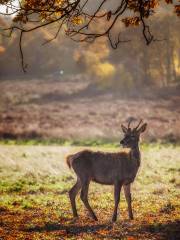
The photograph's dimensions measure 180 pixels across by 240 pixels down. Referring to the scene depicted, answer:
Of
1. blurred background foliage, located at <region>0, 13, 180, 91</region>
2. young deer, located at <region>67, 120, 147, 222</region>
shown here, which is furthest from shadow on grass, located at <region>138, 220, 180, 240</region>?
blurred background foliage, located at <region>0, 13, 180, 91</region>

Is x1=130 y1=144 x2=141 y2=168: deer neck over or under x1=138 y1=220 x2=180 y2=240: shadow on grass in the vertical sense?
over

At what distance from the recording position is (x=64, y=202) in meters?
16.6

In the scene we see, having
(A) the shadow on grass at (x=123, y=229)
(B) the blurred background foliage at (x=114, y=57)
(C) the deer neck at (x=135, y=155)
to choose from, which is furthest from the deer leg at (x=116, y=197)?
(B) the blurred background foliage at (x=114, y=57)

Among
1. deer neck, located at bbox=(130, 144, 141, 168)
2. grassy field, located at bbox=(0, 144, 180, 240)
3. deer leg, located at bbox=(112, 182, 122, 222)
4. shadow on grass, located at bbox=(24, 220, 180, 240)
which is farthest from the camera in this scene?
deer neck, located at bbox=(130, 144, 141, 168)

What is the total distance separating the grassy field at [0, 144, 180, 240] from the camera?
1205cm

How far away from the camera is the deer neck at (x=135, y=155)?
14445 millimetres

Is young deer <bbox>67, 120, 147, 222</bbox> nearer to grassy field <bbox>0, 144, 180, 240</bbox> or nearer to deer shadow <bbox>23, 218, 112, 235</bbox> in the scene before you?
grassy field <bbox>0, 144, 180, 240</bbox>

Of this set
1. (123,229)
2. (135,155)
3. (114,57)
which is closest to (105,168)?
(135,155)

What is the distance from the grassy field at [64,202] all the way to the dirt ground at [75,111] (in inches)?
451

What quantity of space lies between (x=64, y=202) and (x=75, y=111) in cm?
3998

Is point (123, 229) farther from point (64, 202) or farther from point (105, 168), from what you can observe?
point (64, 202)

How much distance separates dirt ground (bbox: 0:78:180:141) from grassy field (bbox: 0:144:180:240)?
37.6ft

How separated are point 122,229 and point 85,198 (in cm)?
197

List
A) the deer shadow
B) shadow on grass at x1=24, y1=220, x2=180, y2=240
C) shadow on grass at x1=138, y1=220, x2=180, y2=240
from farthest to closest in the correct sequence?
the deer shadow < shadow on grass at x1=24, y1=220, x2=180, y2=240 < shadow on grass at x1=138, y1=220, x2=180, y2=240
